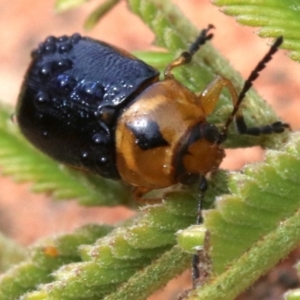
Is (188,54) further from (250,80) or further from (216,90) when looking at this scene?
(250,80)

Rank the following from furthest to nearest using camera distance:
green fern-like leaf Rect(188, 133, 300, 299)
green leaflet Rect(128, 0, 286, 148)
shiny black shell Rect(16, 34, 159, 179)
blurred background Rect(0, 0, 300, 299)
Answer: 1. blurred background Rect(0, 0, 300, 299)
2. shiny black shell Rect(16, 34, 159, 179)
3. green leaflet Rect(128, 0, 286, 148)
4. green fern-like leaf Rect(188, 133, 300, 299)

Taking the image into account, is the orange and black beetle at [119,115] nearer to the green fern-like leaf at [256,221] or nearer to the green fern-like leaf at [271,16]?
the green fern-like leaf at [271,16]

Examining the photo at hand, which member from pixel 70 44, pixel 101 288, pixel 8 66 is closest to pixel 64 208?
pixel 8 66

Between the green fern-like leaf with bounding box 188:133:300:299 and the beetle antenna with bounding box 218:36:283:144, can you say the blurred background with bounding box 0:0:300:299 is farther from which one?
the green fern-like leaf with bounding box 188:133:300:299

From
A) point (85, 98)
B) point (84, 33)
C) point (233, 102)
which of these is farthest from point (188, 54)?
point (84, 33)

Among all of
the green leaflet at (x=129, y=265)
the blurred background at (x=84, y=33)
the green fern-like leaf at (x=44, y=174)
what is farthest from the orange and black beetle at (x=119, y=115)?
the blurred background at (x=84, y=33)

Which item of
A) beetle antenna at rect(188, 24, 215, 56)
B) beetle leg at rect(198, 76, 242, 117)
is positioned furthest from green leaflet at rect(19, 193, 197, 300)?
beetle antenna at rect(188, 24, 215, 56)
